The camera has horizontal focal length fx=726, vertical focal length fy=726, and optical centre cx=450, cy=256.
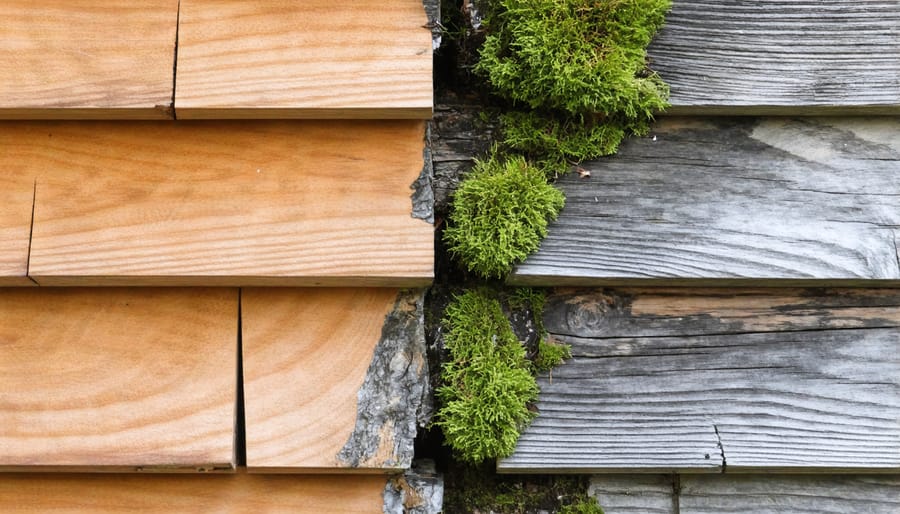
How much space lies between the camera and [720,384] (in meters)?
1.18

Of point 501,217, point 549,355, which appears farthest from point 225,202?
point 549,355

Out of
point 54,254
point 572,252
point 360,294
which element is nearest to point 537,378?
point 572,252

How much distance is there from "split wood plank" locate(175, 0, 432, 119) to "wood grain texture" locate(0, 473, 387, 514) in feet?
1.87

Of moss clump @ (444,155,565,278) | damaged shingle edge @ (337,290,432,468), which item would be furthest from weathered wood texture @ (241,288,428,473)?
moss clump @ (444,155,565,278)

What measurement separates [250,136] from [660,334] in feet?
2.39

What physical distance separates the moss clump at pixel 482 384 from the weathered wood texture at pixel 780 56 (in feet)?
1.51

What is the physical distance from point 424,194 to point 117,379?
551mm

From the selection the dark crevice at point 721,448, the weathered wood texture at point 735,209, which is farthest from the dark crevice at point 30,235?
the dark crevice at point 721,448

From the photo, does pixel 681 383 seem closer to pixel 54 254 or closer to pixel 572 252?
pixel 572 252

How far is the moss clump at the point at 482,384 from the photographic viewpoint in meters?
1.12

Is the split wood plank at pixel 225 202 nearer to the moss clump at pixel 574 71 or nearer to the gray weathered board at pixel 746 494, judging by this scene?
the moss clump at pixel 574 71

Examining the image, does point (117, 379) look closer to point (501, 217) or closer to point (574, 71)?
point (501, 217)

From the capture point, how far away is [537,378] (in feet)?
3.85

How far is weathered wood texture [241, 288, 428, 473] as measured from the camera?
Answer: 43.4 inches
